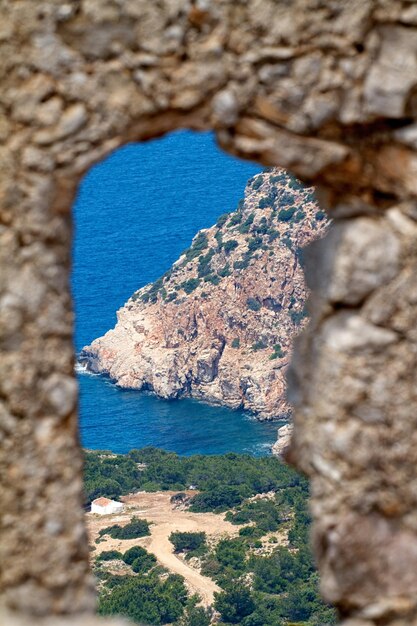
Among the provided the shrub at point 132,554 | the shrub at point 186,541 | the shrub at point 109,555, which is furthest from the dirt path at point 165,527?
the shrub at point 132,554

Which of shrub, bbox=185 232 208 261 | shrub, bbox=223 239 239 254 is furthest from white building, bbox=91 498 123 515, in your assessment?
shrub, bbox=185 232 208 261

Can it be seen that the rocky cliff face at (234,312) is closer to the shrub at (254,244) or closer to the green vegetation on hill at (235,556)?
the shrub at (254,244)

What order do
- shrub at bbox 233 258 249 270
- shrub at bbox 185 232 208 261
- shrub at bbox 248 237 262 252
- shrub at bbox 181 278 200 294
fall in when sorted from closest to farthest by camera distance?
shrub at bbox 248 237 262 252, shrub at bbox 233 258 249 270, shrub at bbox 181 278 200 294, shrub at bbox 185 232 208 261

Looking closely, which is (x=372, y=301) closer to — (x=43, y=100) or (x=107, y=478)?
(x=43, y=100)

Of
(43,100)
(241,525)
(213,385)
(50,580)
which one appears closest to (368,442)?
(50,580)

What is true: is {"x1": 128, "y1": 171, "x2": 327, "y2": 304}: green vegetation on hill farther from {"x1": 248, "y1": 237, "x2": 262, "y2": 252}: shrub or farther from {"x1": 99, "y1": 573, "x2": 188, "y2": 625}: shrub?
{"x1": 99, "y1": 573, "x2": 188, "y2": 625}: shrub

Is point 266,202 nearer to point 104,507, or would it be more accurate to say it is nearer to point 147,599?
point 104,507

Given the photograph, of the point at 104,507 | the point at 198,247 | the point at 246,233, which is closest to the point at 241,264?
the point at 246,233
